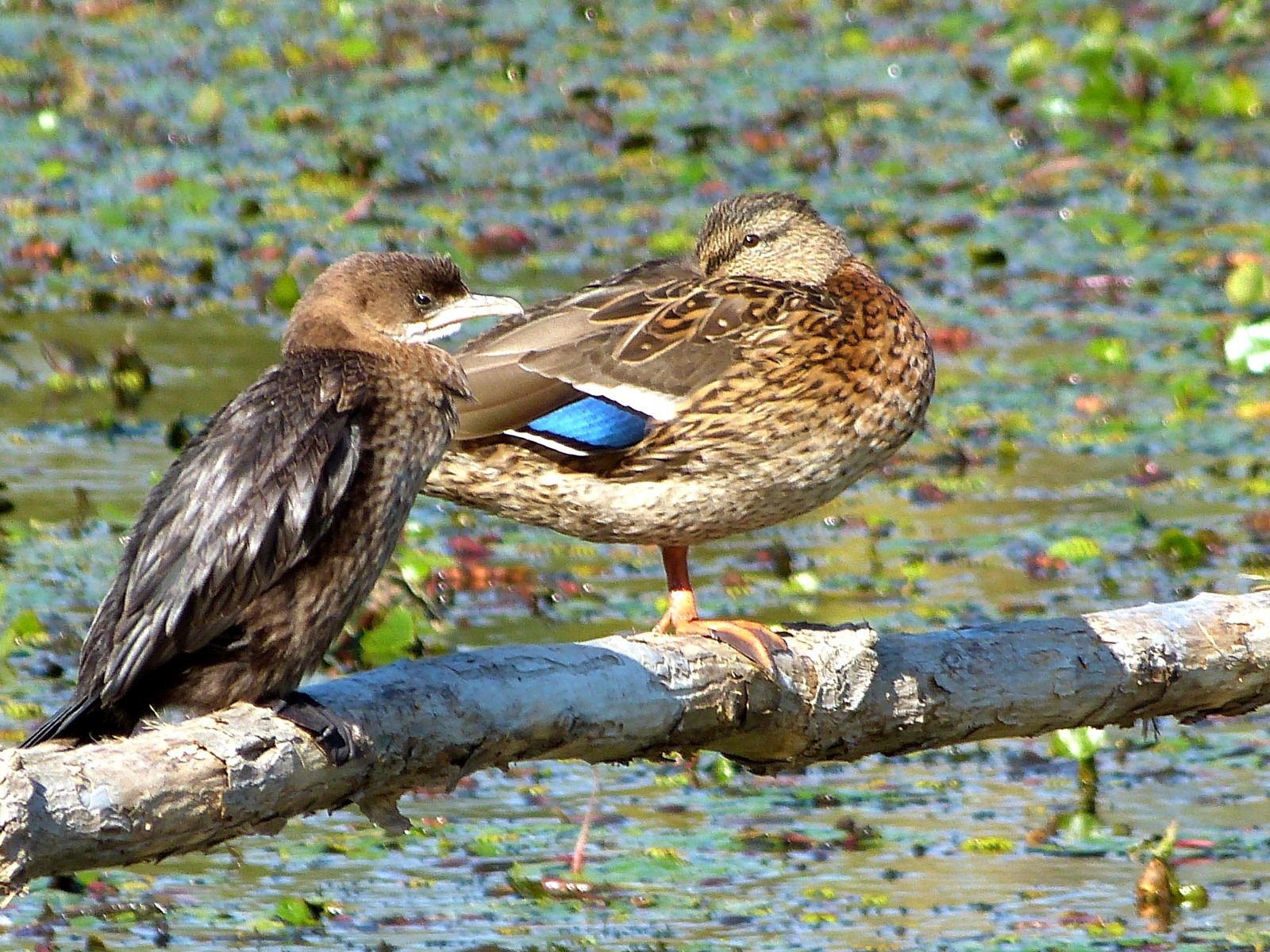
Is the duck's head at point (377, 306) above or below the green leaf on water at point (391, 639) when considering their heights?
above

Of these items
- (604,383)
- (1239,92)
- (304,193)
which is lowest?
(604,383)

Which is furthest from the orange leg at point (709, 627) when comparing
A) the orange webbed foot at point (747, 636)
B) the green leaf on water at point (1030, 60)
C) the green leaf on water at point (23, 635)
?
the green leaf on water at point (1030, 60)

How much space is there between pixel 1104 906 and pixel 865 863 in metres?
0.56

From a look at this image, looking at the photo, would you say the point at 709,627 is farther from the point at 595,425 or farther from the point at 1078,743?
the point at 1078,743

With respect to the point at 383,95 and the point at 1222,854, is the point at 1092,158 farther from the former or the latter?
the point at 1222,854

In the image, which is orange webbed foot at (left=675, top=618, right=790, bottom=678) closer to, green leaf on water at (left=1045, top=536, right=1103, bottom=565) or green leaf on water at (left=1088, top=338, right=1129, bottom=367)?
green leaf on water at (left=1045, top=536, right=1103, bottom=565)

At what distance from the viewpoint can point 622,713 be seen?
4000 mm

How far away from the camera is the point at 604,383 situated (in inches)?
192

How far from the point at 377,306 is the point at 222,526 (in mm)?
705

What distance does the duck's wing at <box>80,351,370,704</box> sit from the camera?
3.55m

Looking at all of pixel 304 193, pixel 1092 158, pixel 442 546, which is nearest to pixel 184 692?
pixel 442 546

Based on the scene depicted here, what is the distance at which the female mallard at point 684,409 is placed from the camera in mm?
4707

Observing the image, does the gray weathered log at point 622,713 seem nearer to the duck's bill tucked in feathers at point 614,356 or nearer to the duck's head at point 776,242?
the duck's bill tucked in feathers at point 614,356

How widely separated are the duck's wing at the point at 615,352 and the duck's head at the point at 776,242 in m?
0.23
